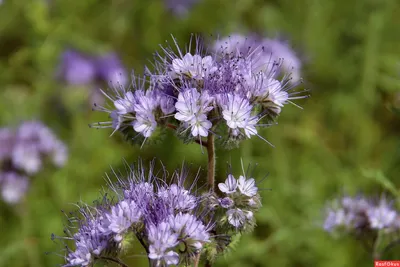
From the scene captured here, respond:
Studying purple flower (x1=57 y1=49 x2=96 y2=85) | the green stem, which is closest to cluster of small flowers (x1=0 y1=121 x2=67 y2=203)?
purple flower (x1=57 y1=49 x2=96 y2=85)

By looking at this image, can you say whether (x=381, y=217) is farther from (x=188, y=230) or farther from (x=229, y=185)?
(x=188, y=230)

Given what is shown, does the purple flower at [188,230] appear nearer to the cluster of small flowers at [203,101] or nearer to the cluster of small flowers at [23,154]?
the cluster of small flowers at [203,101]

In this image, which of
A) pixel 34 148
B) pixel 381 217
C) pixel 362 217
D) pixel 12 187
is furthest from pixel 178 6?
pixel 381 217

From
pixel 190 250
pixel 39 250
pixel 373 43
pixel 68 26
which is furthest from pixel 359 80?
pixel 190 250

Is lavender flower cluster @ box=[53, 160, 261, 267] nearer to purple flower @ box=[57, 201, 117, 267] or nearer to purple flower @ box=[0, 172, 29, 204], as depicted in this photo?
purple flower @ box=[57, 201, 117, 267]

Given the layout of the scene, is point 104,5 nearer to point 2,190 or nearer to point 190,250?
point 2,190

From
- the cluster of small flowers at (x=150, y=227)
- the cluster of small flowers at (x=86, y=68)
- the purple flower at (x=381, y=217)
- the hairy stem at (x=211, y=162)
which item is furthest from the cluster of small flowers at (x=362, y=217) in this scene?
the cluster of small flowers at (x=86, y=68)
